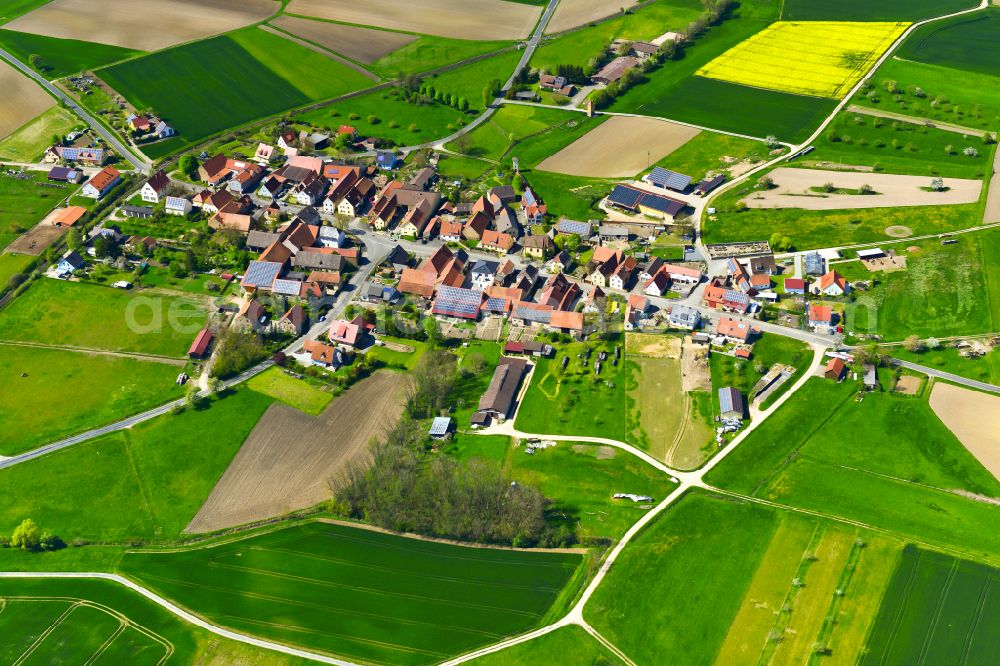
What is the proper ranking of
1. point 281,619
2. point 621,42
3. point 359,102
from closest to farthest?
1. point 281,619
2. point 359,102
3. point 621,42

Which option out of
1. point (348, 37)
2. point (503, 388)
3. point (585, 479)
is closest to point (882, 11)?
point (348, 37)

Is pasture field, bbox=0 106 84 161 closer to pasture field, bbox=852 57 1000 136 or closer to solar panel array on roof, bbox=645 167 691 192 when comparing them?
solar panel array on roof, bbox=645 167 691 192

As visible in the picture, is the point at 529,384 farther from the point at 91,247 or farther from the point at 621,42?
the point at 621,42

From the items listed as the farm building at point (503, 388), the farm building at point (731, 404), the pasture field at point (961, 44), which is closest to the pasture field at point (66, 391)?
the farm building at point (503, 388)

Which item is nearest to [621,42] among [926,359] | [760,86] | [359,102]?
[760,86]

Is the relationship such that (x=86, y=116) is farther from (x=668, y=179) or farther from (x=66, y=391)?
(x=668, y=179)

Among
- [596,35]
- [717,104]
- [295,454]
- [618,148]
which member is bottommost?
[295,454]

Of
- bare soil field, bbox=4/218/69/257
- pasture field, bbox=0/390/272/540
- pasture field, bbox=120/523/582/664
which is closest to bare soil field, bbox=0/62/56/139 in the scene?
bare soil field, bbox=4/218/69/257
